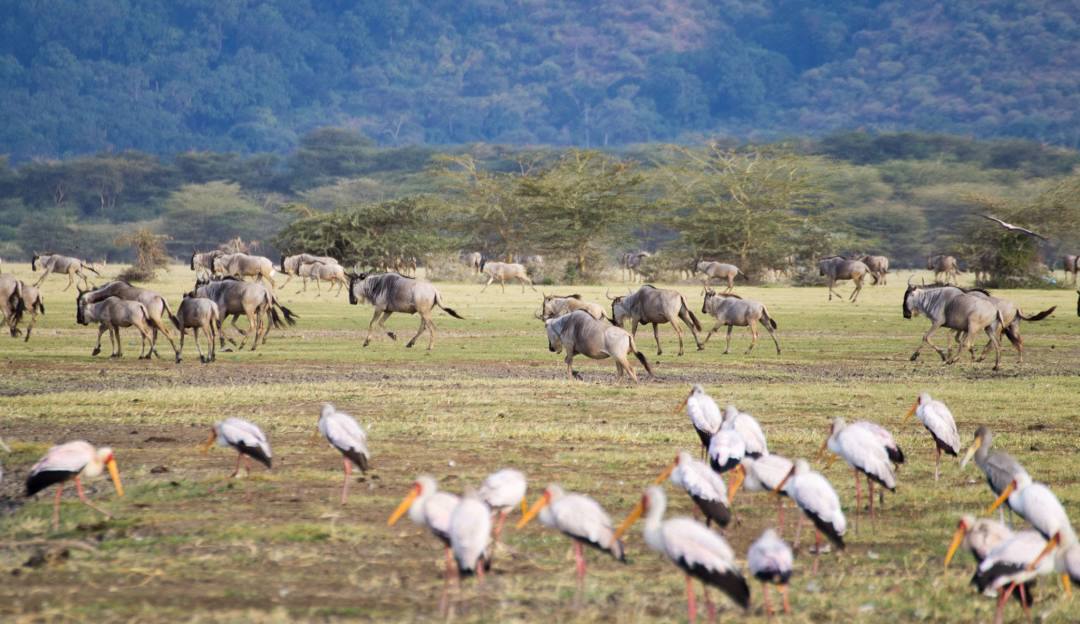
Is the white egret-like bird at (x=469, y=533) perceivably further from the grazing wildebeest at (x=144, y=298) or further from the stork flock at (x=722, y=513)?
the grazing wildebeest at (x=144, y=298)

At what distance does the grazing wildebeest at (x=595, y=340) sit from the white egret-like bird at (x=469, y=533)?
31.7 feet

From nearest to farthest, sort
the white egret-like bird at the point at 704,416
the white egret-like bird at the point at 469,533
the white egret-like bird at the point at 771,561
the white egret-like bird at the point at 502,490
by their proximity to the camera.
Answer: the white egret-like bird at the point at 771,561 → the white egret-like bird at the point at 469,533 → the white egret-like bird at the point at 502,490 → the white egret-like bird at the point at 704,416

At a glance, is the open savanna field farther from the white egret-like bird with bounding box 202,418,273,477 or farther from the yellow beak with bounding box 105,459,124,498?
the white egret-like bird with bounding box 202,418,273,477

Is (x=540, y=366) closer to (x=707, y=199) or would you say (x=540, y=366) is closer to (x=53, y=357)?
(x=53, y=357)


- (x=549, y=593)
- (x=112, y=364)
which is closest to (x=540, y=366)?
(x=112, y=364)

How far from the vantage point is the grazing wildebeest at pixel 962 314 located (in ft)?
61.3

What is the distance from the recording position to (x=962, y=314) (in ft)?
62.1

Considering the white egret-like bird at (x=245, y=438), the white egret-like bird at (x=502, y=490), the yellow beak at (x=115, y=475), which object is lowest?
the yellow beak at (x=115, y=475)

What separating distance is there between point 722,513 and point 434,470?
10.5 feet

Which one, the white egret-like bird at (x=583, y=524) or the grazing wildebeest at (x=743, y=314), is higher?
the white egret-like bird at (x=583, y=524)

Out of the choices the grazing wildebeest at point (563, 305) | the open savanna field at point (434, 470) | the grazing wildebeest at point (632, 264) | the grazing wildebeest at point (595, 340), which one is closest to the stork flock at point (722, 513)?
the open savanna field at point (434, 470)

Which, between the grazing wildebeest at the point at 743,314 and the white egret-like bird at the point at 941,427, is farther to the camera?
the grazing wildebeest at the point at 743,314

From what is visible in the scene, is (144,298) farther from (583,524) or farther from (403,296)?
Result: (583,524)

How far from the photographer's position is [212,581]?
22.0 ft
